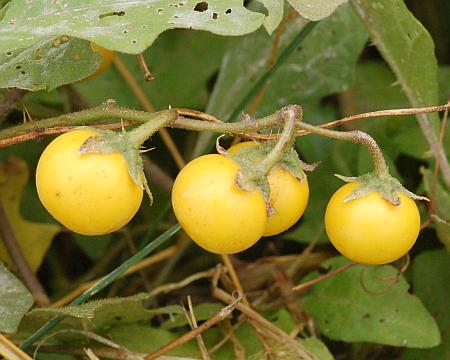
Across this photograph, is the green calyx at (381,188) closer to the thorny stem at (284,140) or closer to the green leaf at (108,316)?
the thorny stem at (284,140)

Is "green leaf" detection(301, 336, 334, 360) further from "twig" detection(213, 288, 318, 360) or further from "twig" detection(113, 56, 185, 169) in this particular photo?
"twig" detection(113, 56, 185, 169)

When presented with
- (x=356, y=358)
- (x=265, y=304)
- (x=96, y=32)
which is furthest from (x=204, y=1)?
(x=356, y=358)

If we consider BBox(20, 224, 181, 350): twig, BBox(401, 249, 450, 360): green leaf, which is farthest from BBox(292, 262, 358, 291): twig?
BBox(20, 224, 181, 350): twig

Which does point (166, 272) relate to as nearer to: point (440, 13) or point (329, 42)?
point (329, 42)

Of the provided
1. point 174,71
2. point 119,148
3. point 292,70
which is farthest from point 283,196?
point 174,71

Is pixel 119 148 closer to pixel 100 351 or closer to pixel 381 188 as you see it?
pixel 381 188

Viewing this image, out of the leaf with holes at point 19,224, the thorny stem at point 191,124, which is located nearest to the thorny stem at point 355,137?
the thorny stem at point 191,124

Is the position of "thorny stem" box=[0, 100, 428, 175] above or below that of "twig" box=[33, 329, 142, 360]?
above
